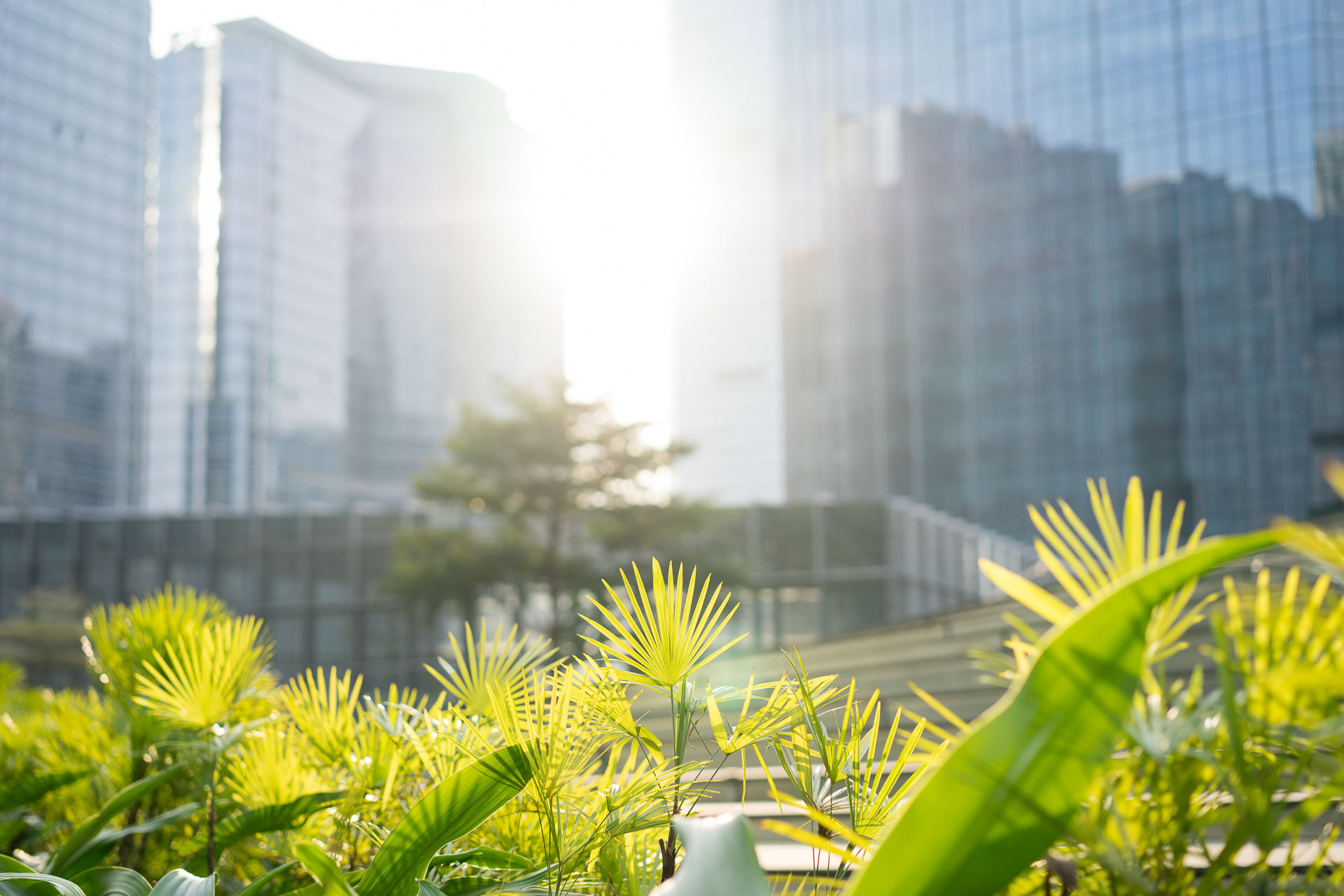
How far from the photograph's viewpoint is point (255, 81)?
76.1 metres

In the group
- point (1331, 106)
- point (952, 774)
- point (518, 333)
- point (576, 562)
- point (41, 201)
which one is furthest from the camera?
point (518, 333)

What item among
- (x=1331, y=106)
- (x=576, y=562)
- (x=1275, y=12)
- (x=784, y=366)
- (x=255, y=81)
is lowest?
(x=576, y=562)

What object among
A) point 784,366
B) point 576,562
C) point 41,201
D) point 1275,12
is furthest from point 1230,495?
point 41,201

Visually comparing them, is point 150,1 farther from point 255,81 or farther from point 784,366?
point 784,366

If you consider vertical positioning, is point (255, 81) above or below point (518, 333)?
above

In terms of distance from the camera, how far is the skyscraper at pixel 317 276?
70375 mm

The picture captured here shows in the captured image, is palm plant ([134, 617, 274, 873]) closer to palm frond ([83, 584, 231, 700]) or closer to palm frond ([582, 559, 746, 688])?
palm frond ([83, 584, 231, 700])

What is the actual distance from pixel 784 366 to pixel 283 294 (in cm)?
3995

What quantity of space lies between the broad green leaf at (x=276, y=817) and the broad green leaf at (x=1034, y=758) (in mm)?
1408

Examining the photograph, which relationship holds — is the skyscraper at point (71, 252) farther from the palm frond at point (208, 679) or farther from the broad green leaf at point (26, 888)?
the broad green leaf at point (26, 888)

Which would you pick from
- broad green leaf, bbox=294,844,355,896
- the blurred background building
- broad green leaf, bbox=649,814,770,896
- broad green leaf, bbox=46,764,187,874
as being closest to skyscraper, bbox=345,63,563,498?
the blurred background building

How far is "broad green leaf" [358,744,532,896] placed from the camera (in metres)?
1.21

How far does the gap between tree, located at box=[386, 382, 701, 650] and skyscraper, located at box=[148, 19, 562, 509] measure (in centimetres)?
5904

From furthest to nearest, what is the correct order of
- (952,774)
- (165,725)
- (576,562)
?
(576,562) → (165,725) → (952,774)
